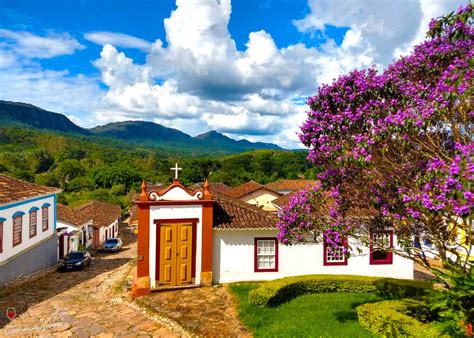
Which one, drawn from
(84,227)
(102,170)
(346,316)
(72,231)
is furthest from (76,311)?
(102,170)

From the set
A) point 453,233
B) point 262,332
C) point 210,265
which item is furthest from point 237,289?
point 453,233

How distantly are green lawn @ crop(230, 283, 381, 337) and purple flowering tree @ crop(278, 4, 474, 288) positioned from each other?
253 cm

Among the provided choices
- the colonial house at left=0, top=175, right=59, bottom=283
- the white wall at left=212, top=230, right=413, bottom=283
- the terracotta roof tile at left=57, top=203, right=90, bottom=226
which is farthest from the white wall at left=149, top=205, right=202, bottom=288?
the terracotta roof tile at left=57, top=203, right=90, bottom=226

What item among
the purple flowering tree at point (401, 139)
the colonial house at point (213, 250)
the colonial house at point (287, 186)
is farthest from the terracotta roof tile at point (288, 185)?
the purple flowering tree at point (401, 139)

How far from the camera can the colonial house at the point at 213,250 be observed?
50.8 ft

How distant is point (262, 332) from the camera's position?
35.6 feet

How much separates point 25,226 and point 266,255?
14518 millimetres

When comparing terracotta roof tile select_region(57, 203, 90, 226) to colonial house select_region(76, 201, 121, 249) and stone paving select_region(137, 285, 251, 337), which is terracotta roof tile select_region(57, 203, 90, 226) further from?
stone paving select_region(137, 285, 251, 337)

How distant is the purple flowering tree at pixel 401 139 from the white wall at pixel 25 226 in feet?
51.8

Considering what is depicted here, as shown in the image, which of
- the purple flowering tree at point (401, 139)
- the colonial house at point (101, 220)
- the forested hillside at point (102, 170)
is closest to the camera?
the purple flowering tree at point (401, 139)

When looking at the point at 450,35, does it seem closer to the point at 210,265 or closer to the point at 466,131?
the point at 466,131

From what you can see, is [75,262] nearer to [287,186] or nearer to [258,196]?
[258,196]

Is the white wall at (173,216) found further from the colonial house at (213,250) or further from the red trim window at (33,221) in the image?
the red trim window at (33,221)

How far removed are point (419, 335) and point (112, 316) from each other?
10.1 metres
